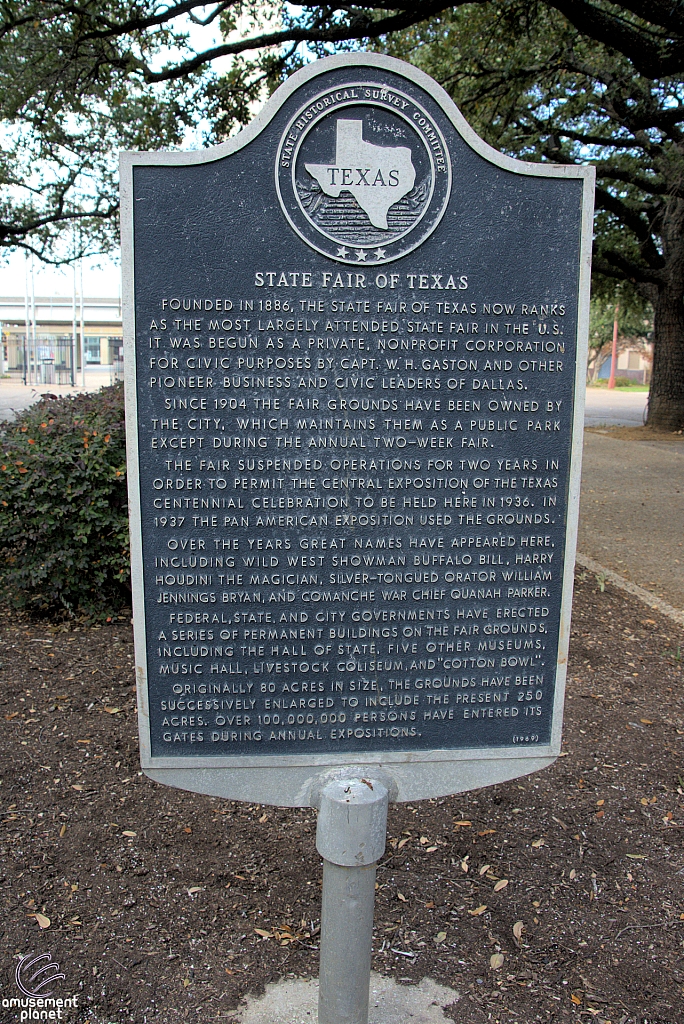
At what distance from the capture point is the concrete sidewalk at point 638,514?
6984 millimetres

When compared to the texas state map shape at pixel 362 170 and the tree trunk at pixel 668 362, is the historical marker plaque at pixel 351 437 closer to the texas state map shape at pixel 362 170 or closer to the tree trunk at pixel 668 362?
the texas state map shape at pixel 362 170

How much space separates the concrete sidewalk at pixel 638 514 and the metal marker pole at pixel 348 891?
4.63 m

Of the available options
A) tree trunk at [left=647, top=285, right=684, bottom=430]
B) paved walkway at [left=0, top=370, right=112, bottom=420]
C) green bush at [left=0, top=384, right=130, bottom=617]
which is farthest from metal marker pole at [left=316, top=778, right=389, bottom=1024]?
paved walkway at [left=0, top=370, right=112, bottom=420]

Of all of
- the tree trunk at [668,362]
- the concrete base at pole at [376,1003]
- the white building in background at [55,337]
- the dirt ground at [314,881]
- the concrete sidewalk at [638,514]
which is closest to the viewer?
the concrete base at pole at [376,1003]

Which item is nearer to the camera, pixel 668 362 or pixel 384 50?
pixel 384 50

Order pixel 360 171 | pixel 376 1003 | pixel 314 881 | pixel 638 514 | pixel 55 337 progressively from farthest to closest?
pixel 55 337, pixel 638 514, pixel 314 881, pixel 376 1003, pixel 360 171

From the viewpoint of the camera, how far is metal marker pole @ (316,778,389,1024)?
215cm

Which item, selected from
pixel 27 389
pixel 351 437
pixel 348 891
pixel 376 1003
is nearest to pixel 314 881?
pixel 376 1003

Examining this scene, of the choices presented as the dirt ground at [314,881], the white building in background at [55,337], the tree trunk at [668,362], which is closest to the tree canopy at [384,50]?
the tree trunk at [668,362]

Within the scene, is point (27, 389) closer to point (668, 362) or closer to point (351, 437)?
point (668, 362)

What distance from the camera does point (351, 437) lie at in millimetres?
2230

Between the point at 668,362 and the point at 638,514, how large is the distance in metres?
9.21

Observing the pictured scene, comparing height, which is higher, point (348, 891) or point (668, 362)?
point (668, 362)

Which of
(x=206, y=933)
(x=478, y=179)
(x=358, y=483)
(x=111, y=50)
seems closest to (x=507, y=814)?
(x=206, y=933)
